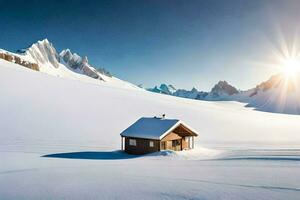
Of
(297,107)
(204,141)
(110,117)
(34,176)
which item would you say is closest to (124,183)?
(34,176)

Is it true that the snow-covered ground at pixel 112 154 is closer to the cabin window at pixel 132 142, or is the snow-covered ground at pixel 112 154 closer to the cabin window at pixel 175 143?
the cabin window at pixel 132 142

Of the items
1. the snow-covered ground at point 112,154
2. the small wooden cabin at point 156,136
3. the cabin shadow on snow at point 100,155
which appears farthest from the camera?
the small wooden cabin at point 156,136

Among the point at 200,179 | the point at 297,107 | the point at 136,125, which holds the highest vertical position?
the point at 297,107

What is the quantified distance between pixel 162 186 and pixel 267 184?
383 cm

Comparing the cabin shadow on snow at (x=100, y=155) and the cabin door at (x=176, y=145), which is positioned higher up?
the cabin door at (x=176, y=145)

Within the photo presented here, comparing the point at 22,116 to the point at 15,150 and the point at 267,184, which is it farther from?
the point at 267,184

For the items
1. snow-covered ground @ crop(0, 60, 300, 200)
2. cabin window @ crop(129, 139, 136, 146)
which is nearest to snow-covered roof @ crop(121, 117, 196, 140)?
cabin window @ crop(129, 139, 136, 146)

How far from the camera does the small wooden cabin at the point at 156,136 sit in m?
29.5

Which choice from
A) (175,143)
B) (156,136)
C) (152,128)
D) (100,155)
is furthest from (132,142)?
(175,143)

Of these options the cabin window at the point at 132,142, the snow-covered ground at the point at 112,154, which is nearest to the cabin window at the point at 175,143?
the snow-covered ground at the point at 112,154

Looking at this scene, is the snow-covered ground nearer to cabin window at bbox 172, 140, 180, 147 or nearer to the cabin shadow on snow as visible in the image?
the cabin shadow on snow

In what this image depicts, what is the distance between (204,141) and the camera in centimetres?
4019

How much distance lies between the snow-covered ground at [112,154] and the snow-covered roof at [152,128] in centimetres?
247

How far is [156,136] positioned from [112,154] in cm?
489
